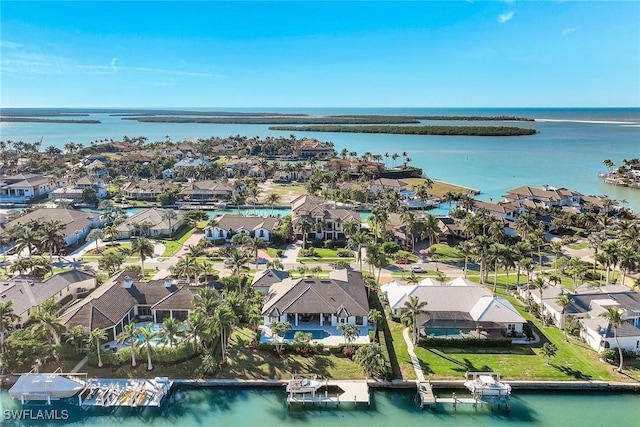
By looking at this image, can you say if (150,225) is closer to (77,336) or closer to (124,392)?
(77,336)

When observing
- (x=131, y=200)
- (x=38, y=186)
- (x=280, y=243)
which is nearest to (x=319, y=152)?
(x=131, y=200)

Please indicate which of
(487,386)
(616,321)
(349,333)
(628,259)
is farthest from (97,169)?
(616,321)

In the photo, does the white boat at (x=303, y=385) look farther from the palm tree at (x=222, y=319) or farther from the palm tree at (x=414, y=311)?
the palm tree at (x=414, y=311)

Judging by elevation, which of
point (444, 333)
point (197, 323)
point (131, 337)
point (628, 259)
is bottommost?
point (444, 333)

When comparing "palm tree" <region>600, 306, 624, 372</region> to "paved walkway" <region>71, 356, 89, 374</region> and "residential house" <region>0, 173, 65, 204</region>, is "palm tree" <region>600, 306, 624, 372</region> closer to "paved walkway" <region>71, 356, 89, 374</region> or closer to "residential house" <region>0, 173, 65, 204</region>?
"paved walkway" <region>71, 356, 89, 374</region>

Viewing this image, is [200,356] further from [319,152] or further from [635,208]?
[319,152]

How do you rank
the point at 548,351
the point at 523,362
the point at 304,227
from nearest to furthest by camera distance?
the point at 548,351 → the point at 523,362 → the point at 304,227
